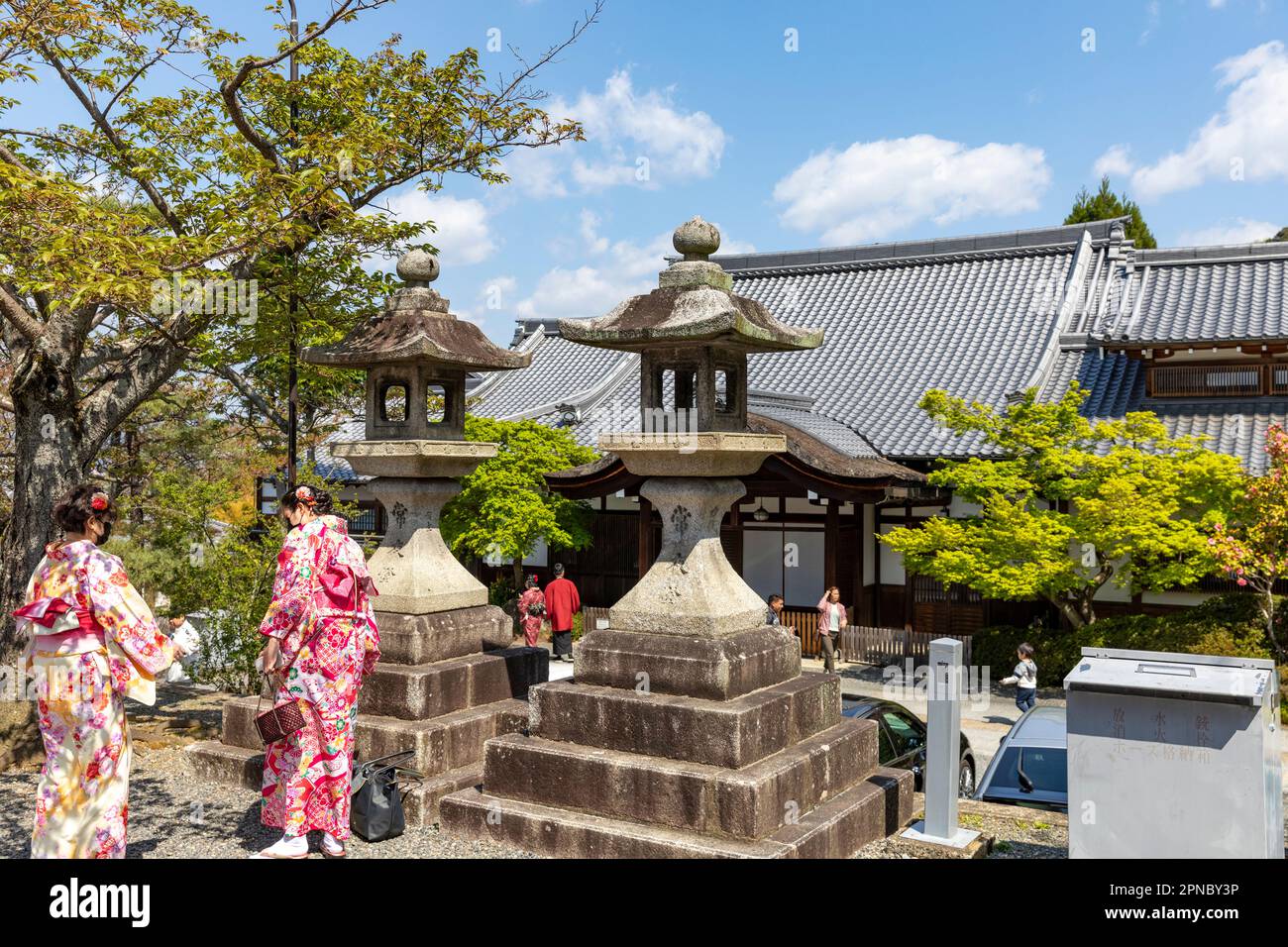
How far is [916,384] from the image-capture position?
19.5 metres

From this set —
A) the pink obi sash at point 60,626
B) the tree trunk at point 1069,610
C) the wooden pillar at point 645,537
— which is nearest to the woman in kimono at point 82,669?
Result: the pink obi sash at point 60,626

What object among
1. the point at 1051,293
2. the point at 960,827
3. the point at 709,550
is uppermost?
the point at 1051,293

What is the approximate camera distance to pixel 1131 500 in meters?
12.8

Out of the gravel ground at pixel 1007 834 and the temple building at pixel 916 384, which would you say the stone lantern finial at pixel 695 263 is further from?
the temple building at pixel 916 384

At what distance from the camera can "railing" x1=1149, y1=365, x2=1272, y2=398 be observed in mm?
16125

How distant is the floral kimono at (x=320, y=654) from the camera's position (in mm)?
5426

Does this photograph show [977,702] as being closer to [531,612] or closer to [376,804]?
[531,612]

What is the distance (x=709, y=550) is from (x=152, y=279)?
4.56 meters

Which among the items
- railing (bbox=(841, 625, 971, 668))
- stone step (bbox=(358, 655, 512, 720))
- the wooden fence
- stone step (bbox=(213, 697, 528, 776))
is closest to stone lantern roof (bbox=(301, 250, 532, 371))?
stone step (bbox=(358, 655, 512, 720))

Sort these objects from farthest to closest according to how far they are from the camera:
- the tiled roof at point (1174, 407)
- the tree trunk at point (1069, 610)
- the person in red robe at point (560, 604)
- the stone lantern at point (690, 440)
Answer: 1. the person in red robe at point (560, 604)
2. the tiled roof at point (1174, 407)
3. the tree trunk at point (1069, 610)
4. the stone lantern at point (690, 440)

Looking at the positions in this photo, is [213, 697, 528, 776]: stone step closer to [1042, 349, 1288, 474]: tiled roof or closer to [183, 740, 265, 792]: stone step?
[183, 740, 265, 792]: stone step

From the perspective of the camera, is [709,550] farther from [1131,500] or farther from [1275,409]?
[1275,409]

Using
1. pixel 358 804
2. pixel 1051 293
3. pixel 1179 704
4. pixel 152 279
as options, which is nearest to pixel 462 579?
pixel 358 804

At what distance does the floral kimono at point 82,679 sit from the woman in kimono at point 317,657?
735 millimetres
